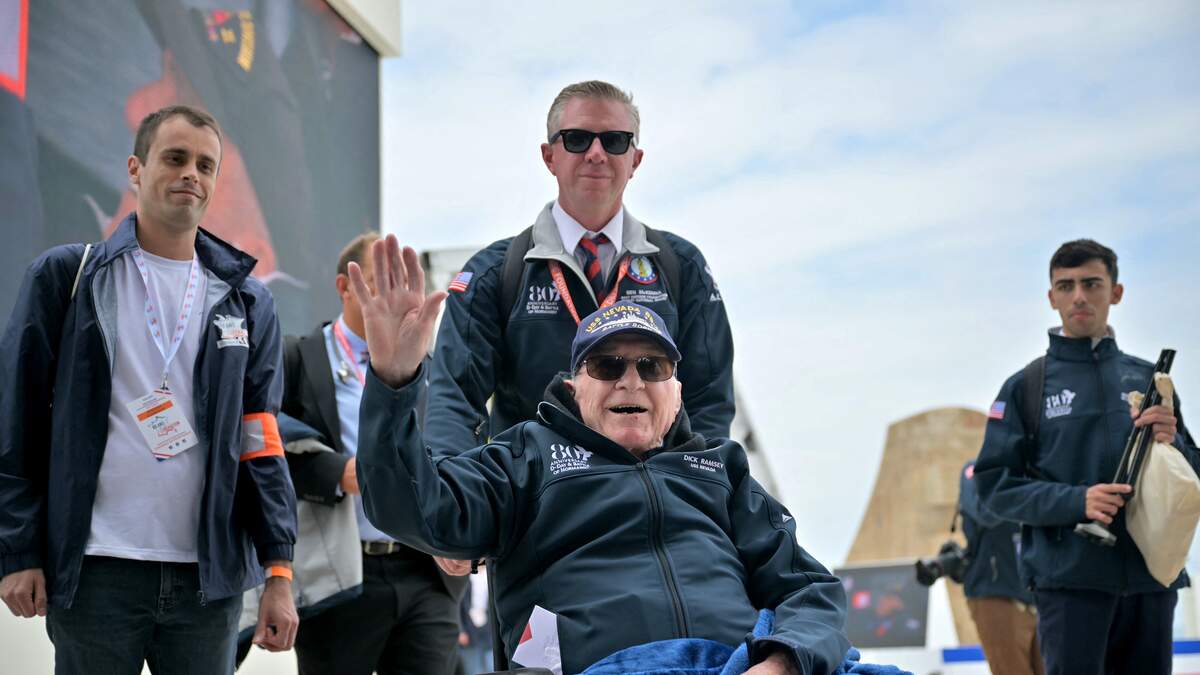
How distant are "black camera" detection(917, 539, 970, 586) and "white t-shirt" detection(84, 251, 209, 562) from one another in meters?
4.98

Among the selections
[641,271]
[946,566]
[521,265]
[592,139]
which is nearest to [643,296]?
[641,271]

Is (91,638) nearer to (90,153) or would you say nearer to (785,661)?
(785,661)

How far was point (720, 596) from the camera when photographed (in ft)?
7.54

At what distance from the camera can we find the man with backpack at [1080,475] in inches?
159

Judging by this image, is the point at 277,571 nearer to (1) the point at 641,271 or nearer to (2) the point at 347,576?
(2) the point at 347,576

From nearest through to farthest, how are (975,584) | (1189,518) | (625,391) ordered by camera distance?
(625,391)
(1189,518)
(975,584)

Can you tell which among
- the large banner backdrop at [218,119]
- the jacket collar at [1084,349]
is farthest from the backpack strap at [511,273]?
the large banner backdrop at [218,119]

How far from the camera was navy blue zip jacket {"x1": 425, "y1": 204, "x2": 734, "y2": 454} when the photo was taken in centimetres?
291

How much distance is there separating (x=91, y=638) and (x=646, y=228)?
64.8 inches

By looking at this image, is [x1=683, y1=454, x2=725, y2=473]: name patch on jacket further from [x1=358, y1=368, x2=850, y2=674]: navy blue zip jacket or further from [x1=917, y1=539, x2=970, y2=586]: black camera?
[x1=917, y1=539, x2=970, y2=586]: black camera

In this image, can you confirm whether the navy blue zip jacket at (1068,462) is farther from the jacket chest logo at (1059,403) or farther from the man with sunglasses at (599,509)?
the man with sunglasses at (599,509)

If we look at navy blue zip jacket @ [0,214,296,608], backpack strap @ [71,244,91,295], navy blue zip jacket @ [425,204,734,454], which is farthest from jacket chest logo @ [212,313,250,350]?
navy blue zip jacket @ [425,204,734,454]

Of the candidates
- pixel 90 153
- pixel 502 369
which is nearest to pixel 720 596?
pixel 502 369

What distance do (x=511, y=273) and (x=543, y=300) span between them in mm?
112
